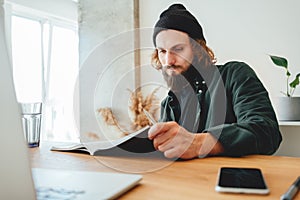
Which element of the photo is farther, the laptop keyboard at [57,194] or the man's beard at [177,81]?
the man's beard at [177,81]

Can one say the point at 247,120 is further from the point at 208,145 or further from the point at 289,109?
the point at 289,109

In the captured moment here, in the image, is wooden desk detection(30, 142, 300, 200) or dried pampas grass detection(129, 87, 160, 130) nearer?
wooden desk detection(30, 142, 300, 200)

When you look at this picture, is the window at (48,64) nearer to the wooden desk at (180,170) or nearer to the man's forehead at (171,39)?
the man's forehead at (171,39)

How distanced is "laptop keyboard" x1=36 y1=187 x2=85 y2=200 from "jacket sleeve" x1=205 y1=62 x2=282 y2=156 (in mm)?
460

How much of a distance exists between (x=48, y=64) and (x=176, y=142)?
3604 millimetres

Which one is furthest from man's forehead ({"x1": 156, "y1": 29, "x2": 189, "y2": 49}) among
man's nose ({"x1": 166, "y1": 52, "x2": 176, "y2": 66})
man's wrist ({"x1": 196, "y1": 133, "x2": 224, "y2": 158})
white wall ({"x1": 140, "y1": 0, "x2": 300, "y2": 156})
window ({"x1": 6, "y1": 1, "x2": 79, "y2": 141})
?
window ({"x1": 6, "y1": 1, "x2": 79, "y2": 141})

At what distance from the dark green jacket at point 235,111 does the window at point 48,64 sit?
235 cm

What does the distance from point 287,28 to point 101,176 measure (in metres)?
1.96

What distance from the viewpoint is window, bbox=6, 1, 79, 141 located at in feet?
11.9

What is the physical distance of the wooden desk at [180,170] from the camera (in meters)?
0.51

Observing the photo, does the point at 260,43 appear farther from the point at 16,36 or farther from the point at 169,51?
the point at 16,36

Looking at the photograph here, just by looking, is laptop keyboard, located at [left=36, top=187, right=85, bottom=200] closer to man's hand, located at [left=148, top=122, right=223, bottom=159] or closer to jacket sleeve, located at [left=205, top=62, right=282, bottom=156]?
man's hand, located at [left=148, top=122, right=223, bottom=159]

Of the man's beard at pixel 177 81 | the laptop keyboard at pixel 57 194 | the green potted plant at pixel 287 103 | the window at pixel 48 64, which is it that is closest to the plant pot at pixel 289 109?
the green potted plant at pixel 287 103

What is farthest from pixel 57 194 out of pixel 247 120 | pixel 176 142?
pixel 247 120
